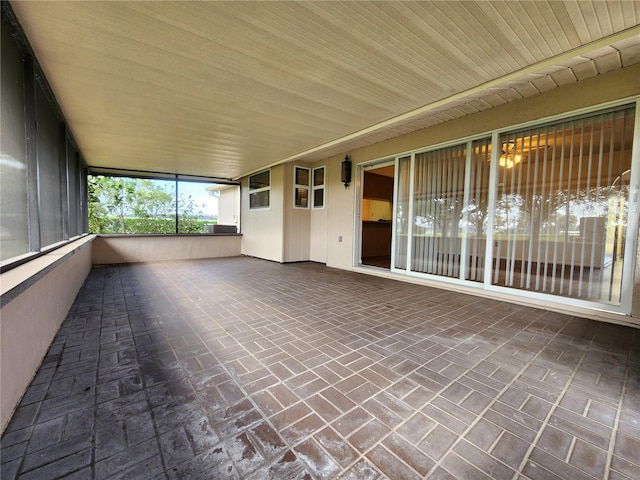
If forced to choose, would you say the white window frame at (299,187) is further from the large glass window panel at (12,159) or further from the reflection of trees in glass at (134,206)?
the large glass window panel at (12,159)

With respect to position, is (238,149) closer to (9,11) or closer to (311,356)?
(9,11)

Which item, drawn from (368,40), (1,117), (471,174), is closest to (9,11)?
(1,117)

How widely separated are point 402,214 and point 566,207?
94.7 inches

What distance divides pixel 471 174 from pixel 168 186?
8.14 meters

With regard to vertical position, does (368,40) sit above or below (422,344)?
above

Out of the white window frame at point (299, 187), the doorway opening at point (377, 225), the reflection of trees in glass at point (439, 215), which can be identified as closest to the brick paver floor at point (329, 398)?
the reflection of trees in glass at point (439, 215)

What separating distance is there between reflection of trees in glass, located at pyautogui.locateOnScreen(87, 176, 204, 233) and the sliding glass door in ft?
22.9

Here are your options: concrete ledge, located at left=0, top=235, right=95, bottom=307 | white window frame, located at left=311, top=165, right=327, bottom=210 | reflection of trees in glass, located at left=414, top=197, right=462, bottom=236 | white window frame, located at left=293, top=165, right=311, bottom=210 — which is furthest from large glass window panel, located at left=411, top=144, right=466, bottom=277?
concrete ledge, located at left=0, top=235, right=95, bottom=307

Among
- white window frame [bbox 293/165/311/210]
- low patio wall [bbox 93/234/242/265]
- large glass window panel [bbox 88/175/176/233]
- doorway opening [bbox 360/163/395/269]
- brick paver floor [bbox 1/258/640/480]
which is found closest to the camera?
brick paver floor [bbox 1/258/640/480]

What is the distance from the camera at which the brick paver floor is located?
120 cm

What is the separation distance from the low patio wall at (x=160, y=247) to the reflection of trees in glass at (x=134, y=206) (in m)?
0.60

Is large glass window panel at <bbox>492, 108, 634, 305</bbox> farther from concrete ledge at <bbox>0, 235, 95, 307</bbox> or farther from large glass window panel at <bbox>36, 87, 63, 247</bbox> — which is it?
large glass window panel at <bbox>36, 87, 63, 247</bbox>

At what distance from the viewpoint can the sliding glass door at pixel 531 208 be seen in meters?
3.05

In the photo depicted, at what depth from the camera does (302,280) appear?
5.11 m
